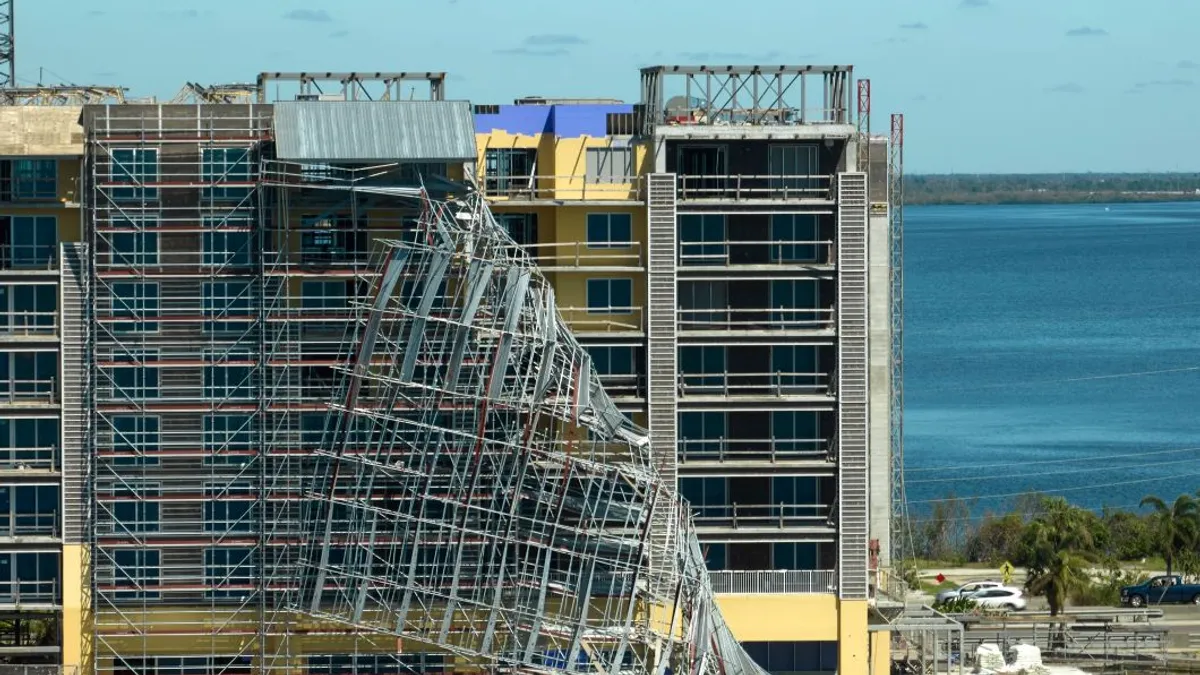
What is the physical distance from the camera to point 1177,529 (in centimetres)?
11531

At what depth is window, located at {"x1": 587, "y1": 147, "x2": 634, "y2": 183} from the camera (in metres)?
92.2

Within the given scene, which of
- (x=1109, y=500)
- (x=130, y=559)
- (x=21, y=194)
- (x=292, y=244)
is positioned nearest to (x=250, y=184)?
(x=292, y=244)

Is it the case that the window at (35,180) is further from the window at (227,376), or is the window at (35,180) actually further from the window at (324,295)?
the window at (324,295)

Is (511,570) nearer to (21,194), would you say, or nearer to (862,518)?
(862,518)

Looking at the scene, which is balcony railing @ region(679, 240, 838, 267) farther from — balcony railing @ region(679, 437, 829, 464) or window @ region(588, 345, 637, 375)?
balcony railing @ region(679, 437, 829, 464)

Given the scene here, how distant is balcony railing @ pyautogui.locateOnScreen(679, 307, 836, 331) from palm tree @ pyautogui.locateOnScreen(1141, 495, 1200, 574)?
29928mm

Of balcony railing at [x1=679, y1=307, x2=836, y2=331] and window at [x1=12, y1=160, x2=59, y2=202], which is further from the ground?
window at [x1=12, y1=160, x2=59, y2=202]

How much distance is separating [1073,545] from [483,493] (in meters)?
35.9

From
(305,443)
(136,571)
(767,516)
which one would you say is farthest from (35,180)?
(767,516)

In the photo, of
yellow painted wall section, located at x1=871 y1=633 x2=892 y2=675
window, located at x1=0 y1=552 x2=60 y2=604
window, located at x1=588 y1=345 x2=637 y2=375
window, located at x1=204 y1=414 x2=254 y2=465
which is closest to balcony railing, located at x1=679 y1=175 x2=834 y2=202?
window, located at x1=588 y1=345 x2=637 y2=375

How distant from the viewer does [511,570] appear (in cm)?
8781

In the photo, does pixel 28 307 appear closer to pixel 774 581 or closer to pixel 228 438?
pixel 228 438

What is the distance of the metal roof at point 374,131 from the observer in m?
86.4

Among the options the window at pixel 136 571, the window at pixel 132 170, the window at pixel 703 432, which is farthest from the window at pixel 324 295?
the window at pixel 703 432
